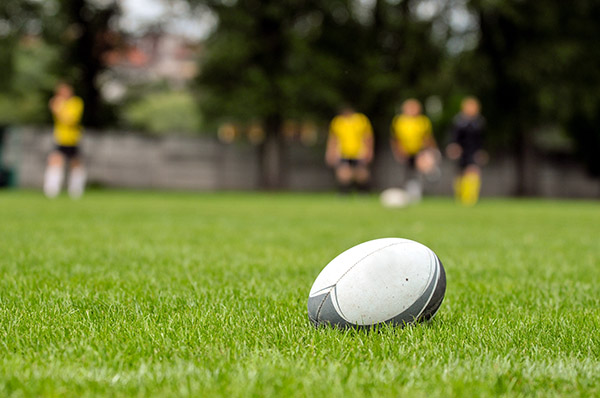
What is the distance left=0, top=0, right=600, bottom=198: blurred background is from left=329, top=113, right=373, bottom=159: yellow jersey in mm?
6726

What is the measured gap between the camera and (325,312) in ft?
9.22

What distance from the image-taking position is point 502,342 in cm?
267

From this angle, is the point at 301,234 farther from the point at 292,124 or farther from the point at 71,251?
the point at 292,124

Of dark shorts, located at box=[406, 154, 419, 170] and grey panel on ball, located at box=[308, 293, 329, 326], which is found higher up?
dark shorts, located at box=[406, 154, 419, 170]

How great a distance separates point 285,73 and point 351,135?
8.86 meters

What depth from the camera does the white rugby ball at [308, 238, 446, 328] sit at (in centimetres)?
277

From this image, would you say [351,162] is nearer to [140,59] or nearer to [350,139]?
[350,139]

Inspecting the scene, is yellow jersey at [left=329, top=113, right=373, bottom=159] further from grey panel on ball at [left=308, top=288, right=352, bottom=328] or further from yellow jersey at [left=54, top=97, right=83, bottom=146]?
grey panel on ball at [left=308, top=288, right=352, bottom=328]

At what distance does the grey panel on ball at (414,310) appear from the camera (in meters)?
2.85

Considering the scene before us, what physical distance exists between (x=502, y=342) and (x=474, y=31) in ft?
81.4

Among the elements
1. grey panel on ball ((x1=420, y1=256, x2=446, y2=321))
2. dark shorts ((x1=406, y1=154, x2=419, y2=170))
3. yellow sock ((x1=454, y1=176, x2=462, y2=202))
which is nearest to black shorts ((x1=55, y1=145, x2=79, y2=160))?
dark shorts ((x1=406, y1=154, x2=419, y2=170))

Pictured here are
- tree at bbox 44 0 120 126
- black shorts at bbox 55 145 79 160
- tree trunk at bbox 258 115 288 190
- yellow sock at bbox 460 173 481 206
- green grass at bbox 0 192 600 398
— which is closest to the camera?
green grass at bbox 0 192 600 398

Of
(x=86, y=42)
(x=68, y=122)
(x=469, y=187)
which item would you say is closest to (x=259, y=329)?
(x=68, y=122)

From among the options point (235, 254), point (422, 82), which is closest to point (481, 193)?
point (422, 82)
